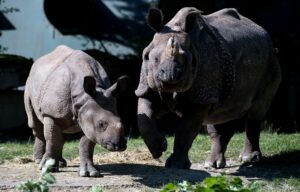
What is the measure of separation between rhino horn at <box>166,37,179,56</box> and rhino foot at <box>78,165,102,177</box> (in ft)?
4.52

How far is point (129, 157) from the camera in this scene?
912 centimetres

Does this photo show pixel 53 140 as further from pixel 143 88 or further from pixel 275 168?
pixel 275 168

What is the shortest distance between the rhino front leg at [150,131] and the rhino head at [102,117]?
515 millimetres

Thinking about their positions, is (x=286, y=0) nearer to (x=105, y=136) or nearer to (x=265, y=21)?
(x=265, y=21)

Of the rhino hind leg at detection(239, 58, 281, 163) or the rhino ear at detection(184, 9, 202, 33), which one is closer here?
the rhino ear at detection(184, 9, 202, 33)

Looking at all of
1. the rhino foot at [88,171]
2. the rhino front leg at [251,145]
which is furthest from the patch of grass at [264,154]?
the rhino foot at [88,171]

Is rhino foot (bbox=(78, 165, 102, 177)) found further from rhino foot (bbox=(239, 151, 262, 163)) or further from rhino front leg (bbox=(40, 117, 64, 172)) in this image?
rhino foot (bbox=(239, 151, 262, 163))

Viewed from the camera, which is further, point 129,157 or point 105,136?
point 129,157

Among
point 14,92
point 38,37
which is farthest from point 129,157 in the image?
point 38,37

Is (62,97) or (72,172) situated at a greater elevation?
(62,97)

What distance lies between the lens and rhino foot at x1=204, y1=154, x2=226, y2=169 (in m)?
8.65

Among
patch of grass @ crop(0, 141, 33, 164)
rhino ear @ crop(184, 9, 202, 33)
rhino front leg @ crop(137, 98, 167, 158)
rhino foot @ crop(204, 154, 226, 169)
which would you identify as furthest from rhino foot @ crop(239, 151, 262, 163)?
patch of grass @ crop(0, 141, 33, 164)

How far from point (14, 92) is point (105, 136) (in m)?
6.83

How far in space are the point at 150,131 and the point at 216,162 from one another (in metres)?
1.29
